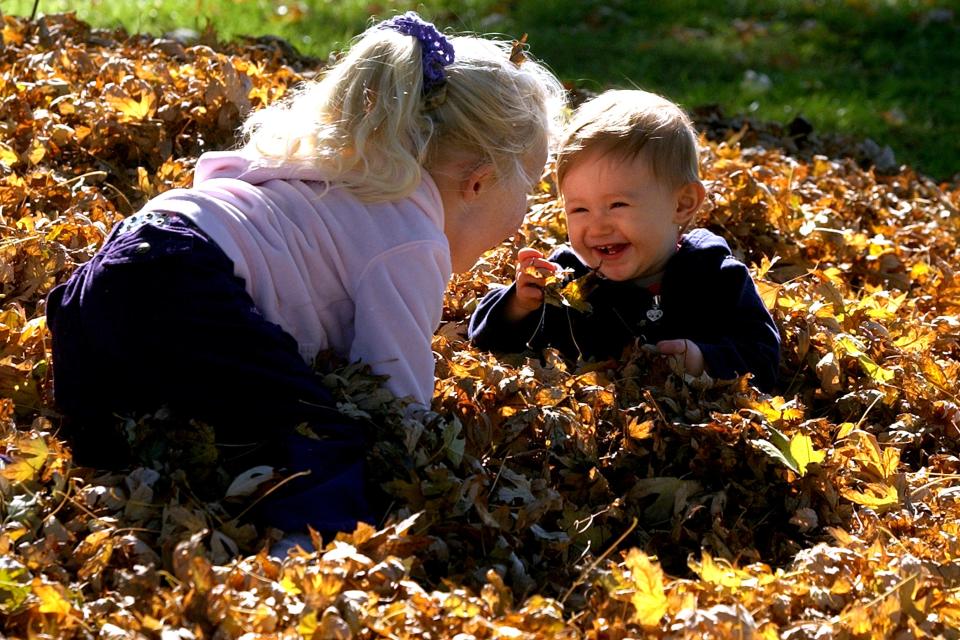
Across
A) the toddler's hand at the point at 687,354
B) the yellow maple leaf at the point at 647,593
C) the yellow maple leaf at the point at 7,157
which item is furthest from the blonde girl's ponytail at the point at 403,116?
the yellow maple leaf at the point at 7,157

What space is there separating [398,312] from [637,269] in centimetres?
108

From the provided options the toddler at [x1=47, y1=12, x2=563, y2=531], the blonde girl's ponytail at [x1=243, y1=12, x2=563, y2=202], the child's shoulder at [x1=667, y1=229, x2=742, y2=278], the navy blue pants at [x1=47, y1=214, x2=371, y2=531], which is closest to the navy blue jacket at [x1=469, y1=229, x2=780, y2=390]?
the child's shoulder at [x1=667, y1=229, x2=742, y2=278]

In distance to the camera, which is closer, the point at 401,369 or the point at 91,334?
the point at 91,334

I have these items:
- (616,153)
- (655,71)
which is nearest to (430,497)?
(616,153)

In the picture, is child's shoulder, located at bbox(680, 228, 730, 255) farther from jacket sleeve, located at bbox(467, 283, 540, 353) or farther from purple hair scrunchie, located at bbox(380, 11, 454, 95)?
purple hair scrunchie, located at bbox(380, 11, 454, 95)

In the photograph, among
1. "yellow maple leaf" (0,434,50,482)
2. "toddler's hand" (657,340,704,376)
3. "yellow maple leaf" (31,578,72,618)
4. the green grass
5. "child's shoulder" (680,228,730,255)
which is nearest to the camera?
"yellow maple leaf" (31,578,72,618)

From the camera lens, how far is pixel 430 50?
333 centimetres

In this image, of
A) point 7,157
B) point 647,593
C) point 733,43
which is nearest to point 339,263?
point 647,593

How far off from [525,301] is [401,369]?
0.83 meters

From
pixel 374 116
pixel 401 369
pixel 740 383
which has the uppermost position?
pixel 374 116

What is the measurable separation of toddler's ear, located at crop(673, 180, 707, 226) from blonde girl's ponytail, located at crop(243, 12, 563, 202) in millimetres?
620

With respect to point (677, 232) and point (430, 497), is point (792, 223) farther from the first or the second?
point (430, 497)

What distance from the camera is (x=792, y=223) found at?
16.5 feet

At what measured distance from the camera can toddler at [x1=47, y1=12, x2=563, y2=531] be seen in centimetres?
287
